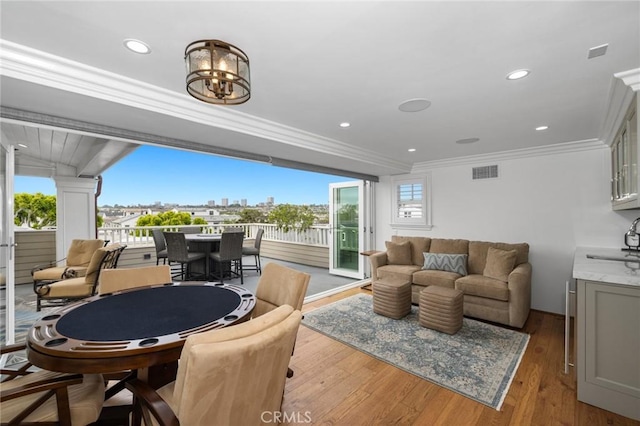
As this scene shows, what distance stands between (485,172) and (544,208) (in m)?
0.96

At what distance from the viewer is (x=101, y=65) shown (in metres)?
1.78

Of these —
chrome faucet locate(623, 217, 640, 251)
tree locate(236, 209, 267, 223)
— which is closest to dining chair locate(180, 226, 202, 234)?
tree locate(236, 209, 267, 223)

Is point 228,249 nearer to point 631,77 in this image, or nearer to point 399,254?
point 399,254

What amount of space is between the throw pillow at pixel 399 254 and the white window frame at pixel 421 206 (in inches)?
26.4

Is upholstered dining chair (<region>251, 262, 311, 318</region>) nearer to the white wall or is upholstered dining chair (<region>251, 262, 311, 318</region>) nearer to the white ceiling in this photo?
the white ceiling

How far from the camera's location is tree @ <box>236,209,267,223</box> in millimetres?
8880

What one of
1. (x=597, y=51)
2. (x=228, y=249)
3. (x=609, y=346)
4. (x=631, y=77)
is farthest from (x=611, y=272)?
(x=228, y=249)

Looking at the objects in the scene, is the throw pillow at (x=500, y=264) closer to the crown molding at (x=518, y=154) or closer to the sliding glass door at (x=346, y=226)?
the crown molding at (x=518, y=154)

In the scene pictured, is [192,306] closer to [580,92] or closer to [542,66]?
[542,66]

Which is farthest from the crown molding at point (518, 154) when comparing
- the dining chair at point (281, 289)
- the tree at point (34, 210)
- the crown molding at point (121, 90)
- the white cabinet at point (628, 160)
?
the tree at point (34, 210)

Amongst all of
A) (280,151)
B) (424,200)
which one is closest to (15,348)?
(280,151)

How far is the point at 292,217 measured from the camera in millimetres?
7672

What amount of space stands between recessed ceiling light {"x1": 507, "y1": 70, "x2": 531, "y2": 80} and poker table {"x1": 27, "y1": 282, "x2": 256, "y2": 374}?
2386mm

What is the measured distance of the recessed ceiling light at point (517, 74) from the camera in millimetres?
1877
